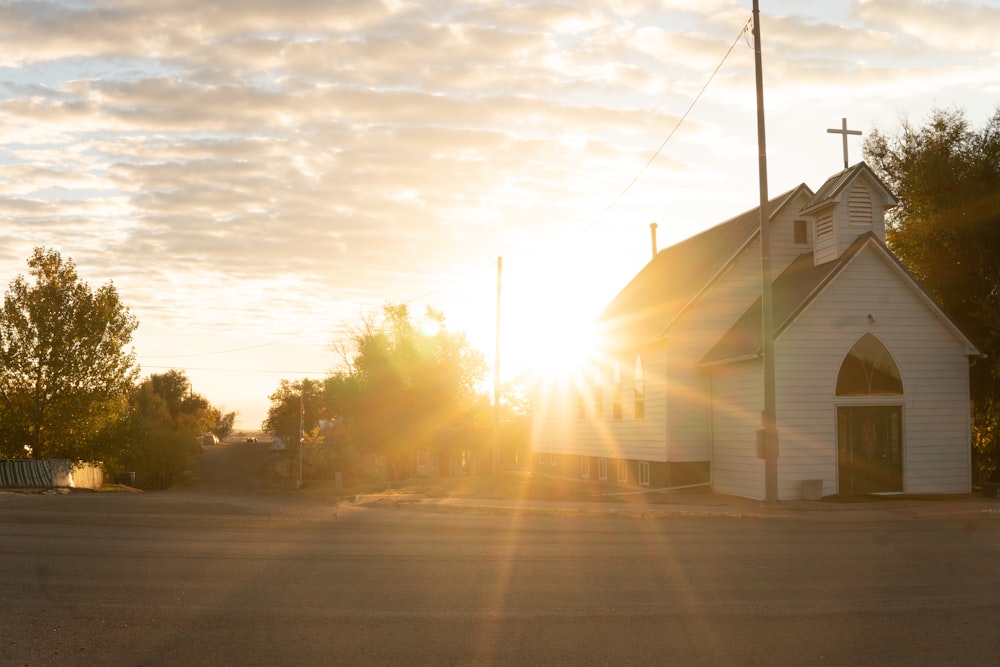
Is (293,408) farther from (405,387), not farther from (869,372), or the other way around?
(869,372)

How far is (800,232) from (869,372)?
6.01 m

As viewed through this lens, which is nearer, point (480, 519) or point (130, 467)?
point (480, 519)

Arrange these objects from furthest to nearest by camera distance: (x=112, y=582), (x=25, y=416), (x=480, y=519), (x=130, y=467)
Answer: (x=130, y=467) < (x=25, y=416) < (x=480, y=519) < (x=112, y=582)

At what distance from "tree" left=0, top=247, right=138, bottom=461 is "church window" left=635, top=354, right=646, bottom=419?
30360mm

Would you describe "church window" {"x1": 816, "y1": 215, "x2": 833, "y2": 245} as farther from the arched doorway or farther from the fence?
the fence

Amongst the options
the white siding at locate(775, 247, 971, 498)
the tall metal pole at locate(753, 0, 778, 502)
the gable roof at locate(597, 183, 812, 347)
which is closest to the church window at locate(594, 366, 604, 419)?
the gable roof at locate(597, 183, 812, 347)

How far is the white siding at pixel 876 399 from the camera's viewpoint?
26.8 meters

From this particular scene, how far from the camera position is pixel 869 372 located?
2753 centimetres

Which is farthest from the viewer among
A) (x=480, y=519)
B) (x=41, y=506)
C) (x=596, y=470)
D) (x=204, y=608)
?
(x=596, y=470)

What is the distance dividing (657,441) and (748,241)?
262 inches

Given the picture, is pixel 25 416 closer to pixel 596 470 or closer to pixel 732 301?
pixel 596 470

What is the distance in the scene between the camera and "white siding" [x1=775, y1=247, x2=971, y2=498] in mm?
26828

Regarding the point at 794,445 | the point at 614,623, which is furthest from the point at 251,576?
the point at 794,445

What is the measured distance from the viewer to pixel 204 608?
1041cm
